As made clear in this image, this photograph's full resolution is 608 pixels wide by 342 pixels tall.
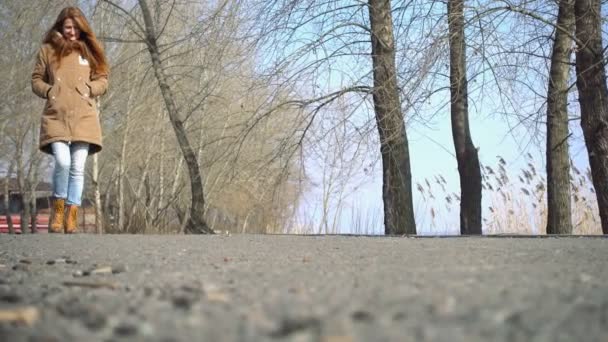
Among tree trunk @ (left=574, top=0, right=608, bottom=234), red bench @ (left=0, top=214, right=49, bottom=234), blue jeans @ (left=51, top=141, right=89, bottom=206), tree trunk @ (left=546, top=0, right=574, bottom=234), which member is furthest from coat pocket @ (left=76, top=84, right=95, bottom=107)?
red bench @ (left=0, top=214, right=49, bottom=234)

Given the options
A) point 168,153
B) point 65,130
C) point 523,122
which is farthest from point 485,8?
point 168,153

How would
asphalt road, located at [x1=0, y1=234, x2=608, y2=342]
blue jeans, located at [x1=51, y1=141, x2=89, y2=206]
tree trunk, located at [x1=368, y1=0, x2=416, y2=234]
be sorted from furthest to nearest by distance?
tree trunk, located at [x1=368, y1=0, x2=416, y2=234] → blue jeans, located at [x1=51, y1=141, x2=89, y2=206] → asphalt road, located at [x1=0, y1=234, x2=608, y2=342]

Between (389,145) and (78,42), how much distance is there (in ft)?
16.6

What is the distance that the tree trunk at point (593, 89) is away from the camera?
9.43 meters

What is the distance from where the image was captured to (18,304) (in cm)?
192

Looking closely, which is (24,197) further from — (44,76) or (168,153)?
(44,76)

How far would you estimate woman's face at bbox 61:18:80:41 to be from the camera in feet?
24.6

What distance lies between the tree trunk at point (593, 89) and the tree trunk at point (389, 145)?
2.64 metres

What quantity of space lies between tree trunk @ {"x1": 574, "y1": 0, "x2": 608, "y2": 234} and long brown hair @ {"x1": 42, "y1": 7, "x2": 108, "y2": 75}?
6.44 metres

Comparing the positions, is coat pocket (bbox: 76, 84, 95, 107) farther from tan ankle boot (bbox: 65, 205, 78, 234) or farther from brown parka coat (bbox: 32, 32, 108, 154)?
tan ankle boot (bbox: 65, 205, 78, 234)

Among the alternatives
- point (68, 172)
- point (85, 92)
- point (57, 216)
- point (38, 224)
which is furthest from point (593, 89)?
point (38, 224)

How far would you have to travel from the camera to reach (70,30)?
7496 millimetres

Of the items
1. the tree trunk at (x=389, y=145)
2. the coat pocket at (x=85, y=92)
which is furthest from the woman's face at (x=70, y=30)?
the tree trunk at (x=389, y=145)

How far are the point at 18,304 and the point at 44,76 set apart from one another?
645cm
